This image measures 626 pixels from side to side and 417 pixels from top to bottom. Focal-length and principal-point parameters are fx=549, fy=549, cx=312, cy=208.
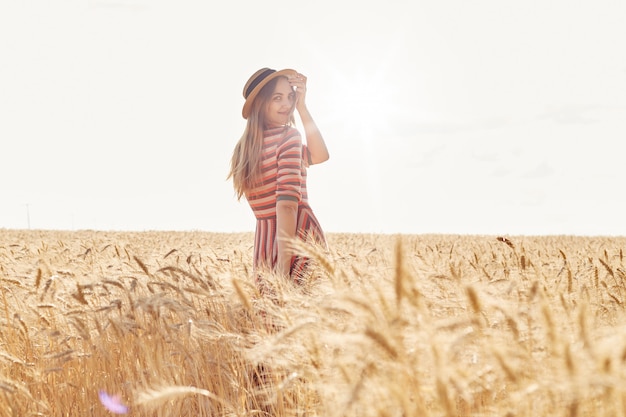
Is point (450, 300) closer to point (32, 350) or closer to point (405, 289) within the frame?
point (405, 289)

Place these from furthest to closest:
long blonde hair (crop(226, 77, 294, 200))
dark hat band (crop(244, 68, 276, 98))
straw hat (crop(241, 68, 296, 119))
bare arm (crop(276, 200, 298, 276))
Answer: dark hat band (crop(244, 68, 276, 98)) → straw hat (crop(241, 68, 296, 119)) → long blonde hair (crop(226, 77, 294, 200)) → bare arm (crop(276, 200, 298, 276))

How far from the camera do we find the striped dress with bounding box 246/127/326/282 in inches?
129

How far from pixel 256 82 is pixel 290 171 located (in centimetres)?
88

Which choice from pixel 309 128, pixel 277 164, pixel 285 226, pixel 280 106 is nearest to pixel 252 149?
pixel 277 164

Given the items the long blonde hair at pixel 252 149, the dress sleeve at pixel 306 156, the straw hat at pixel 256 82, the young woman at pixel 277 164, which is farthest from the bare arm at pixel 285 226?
the straw hat at pixel 256 82

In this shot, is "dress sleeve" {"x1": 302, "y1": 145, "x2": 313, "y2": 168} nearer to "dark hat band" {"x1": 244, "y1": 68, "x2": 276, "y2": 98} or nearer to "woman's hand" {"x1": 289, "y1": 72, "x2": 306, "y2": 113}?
"woman's hand" {"x1": 289, "y1": 72, "x2": 306, "y2": 113}

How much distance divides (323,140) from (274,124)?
36 cm

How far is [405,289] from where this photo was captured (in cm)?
138

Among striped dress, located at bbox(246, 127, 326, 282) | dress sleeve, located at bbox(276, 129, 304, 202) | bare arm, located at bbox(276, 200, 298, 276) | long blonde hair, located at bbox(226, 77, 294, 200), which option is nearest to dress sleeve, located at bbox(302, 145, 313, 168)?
striped dress, located at bbox(246, 127, 326, 282)

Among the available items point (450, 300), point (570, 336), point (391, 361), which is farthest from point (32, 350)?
point (570, 336)

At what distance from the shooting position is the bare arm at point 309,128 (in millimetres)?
3732

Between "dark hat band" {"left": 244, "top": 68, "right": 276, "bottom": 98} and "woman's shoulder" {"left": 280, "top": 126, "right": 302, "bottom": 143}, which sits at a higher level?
"dark hat band" {"left": 244, "top": 68, "right": 276, "bottom": 98}

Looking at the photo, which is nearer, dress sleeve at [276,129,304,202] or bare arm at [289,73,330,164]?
dress sleeve at [276,129,304,202]

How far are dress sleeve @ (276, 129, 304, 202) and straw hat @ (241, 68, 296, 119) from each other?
1.76 ft
